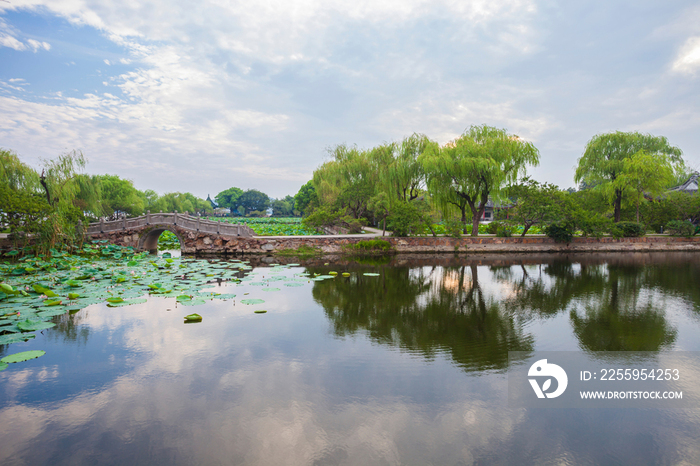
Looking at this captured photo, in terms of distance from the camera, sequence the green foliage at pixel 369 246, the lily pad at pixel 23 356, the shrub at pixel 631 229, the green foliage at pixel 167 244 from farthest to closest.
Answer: the green foliage at pixel 167 244, the shrub at pixel 631 229, the green foliage at pixel 369 246, the lily pad at pixel 23 356

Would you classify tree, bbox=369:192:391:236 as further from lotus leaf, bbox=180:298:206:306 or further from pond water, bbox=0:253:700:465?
lotus leaf, bbox=180:298:206:306

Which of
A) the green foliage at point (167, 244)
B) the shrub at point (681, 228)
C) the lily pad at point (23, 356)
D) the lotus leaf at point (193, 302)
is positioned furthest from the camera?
the green foliage at point (167, 244)

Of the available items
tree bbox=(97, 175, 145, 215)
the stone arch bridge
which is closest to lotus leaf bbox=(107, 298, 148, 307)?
the stone arch bridge

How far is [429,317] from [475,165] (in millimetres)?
13277

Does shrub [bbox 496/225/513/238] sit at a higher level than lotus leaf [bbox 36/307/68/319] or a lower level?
higher

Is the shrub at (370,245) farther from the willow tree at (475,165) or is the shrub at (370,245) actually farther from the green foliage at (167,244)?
the green foliage at (167,244)

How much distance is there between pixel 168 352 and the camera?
209 inches

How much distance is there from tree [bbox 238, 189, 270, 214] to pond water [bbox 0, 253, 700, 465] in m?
87.2

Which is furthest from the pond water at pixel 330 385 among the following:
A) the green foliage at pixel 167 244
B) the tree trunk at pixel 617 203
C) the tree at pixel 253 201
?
the tree at pixel 253 201

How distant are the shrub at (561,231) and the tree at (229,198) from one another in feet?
281

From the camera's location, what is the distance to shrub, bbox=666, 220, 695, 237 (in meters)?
20.6

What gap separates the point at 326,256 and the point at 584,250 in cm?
1471

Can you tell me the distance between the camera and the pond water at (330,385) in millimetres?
3188

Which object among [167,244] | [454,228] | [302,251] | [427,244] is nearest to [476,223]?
[454,228]
